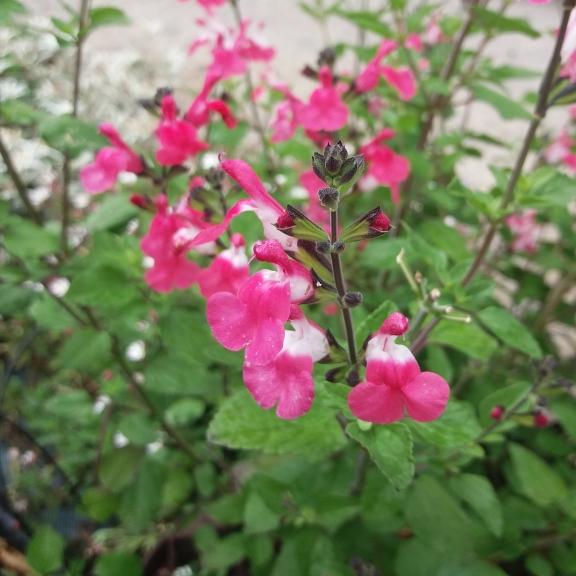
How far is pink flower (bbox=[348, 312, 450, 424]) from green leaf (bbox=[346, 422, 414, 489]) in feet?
0.20

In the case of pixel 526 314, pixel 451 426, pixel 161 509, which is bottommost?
pixel 161 509

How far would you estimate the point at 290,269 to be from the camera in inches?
22.9

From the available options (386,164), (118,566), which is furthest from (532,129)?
(118,566)

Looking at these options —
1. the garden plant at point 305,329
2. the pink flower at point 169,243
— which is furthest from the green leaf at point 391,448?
the pink flower at point 169,243

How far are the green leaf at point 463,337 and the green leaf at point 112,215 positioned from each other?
2.12 ft

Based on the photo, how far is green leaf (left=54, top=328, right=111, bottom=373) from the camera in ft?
3.68

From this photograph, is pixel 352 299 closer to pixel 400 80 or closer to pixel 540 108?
pixel 540 108

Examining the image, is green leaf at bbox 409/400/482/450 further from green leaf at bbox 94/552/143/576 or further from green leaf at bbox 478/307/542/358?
green leaf at bbox 94/552/143/576

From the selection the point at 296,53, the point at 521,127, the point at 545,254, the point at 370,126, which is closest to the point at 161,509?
the point at 370,126

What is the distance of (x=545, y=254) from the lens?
1.51 metres

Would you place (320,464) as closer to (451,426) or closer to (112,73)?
(451,426)

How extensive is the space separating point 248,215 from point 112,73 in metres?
2.60

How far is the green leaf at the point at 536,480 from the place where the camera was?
106cm

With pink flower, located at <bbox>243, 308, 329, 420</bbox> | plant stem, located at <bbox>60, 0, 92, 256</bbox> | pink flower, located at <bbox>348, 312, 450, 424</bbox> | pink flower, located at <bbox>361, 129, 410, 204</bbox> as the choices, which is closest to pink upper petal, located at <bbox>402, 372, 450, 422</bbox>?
pink flower, located at <bbox>348, 312, 450, 424</bbox>
